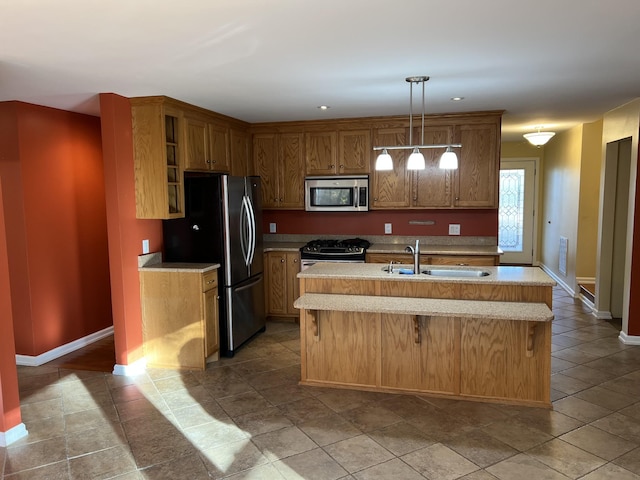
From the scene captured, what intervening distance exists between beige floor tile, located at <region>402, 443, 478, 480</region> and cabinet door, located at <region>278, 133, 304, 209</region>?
136 inches

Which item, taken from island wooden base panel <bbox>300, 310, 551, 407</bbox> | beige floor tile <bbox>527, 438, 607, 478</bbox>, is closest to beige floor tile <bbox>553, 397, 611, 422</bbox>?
island wooden base panel <bbox>300, 310, 551, 407</bbox>

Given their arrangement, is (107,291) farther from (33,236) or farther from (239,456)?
(239,456)

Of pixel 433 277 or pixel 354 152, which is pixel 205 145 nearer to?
pixel 354 152

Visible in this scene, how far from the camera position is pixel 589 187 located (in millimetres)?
6141

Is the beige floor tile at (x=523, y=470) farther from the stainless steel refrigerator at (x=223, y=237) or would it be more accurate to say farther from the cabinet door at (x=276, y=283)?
the cabinet door at (x=276, y=283)

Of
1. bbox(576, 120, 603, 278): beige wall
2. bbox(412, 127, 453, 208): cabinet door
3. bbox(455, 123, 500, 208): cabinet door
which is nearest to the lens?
bbox(455, 123, 500, 208): cabinet door

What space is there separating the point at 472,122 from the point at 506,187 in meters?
3.98

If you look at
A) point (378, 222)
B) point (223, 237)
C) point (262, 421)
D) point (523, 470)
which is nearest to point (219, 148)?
point (223, 237)

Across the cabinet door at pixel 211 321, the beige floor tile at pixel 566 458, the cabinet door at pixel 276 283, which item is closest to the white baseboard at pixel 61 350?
the cabinet door at pixel 211 321

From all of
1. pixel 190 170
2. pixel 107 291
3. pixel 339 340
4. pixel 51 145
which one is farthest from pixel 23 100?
pixel 339 340

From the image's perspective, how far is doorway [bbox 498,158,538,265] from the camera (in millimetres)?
8531

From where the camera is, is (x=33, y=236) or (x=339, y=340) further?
(x=33, y=236)

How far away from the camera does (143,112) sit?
13.2ft

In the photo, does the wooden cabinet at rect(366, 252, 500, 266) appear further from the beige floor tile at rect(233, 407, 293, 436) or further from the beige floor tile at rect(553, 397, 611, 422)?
the beige floor tile at rect(233, 407, 293, 436)
